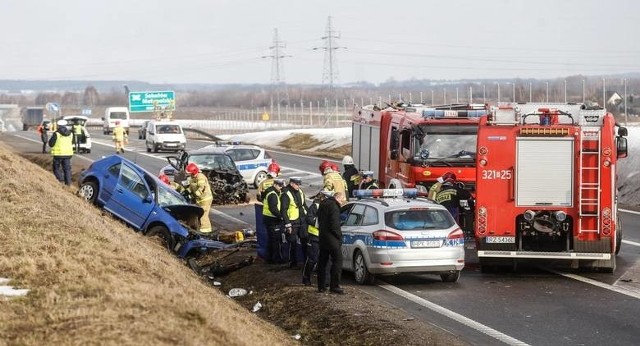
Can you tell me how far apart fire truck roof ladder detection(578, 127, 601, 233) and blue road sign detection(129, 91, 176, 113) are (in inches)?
3565

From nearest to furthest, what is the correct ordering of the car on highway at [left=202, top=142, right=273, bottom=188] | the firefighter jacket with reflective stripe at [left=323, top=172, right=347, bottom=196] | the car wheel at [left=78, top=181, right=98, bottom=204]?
the firefighter jacket with reflective stripe at [left=323, top=172, right=347, bottom=196], the car wheel at [left=78, top=181, right=98, bottom=204], the car on highway at [left=202, top=142, right=273, bottom=188]

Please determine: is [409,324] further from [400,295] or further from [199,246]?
[199,246]

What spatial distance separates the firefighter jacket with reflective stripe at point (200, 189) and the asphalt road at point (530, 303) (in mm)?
5739

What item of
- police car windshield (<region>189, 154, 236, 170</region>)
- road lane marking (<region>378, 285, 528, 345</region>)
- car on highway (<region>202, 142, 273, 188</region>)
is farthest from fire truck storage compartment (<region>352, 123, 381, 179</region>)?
road lane marking (<region>378, 285, 528, 345</region>)

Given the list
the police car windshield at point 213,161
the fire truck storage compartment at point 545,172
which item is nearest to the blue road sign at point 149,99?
the police car windshield at point 213,161

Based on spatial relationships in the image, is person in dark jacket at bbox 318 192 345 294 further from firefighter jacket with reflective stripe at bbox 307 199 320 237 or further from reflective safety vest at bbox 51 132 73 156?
reflective safety vest at bbox 51 132 73 156

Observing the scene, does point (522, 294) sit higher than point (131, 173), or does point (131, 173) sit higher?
point (131, 173)

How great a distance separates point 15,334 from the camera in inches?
368

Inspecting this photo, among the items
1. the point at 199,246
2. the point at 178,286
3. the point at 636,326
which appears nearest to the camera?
the point at 178,286

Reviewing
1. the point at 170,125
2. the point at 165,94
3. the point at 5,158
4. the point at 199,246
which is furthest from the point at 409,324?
the point at 165,94

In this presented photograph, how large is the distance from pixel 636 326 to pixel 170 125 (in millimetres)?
51962

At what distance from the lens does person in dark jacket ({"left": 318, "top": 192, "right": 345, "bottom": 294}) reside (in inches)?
643

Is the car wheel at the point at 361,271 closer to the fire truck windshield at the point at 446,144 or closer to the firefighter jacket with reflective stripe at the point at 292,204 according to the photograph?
the firefighter jacket with reflective stripe at the point at 292,204

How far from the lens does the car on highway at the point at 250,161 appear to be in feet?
125
